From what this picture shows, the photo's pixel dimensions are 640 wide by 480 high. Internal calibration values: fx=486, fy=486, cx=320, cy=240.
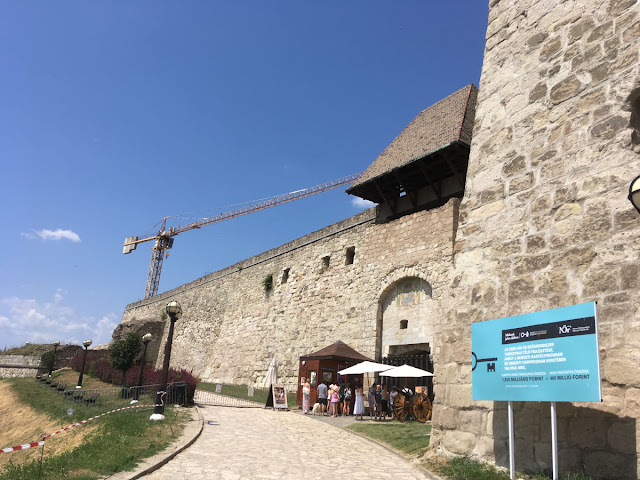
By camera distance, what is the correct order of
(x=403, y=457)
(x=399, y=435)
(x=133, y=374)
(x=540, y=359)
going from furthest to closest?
1. (x=133, y=374)
2. (x=399, y=435)
3. (x=403, y=457)
4. (x=540, y=359)

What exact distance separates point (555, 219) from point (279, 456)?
491 centimetres

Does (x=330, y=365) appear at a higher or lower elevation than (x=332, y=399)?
higher

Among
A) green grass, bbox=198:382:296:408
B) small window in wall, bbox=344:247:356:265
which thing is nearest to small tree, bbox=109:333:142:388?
green grass, bbox=198:382:296:408

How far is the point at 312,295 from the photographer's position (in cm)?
1973

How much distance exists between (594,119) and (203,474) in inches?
227

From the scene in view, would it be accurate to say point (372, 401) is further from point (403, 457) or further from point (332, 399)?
point (403, 457)

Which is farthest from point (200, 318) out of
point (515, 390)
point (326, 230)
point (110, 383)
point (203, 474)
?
point (515, 390)

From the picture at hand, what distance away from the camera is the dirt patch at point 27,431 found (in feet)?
31.7

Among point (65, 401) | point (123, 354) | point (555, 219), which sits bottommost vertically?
point (65, 401)

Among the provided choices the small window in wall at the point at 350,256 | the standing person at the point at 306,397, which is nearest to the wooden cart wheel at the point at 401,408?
the standing person at the point at 306,397

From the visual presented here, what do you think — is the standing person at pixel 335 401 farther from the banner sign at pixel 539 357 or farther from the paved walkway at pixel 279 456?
the banner sign at pixel 539 357

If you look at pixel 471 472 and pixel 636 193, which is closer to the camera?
pixel 636 193

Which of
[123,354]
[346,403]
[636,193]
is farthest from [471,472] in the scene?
[123,354]

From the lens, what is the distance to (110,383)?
872 inches
